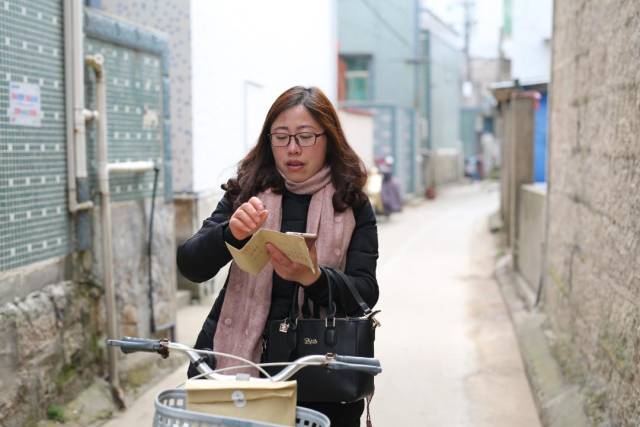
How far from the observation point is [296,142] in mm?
2951

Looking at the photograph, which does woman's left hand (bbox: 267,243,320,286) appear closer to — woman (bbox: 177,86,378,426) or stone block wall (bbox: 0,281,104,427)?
woman (bbox: 177,86,378,426)

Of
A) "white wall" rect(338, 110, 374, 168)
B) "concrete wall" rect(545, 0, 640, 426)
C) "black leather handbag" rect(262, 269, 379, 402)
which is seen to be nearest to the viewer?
"black leather handbag" rect(262, 269, 379, 402)

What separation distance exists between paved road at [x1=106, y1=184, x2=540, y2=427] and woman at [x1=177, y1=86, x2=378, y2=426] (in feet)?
9.01

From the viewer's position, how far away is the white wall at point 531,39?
1850 cm

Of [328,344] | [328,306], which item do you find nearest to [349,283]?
[328,306]

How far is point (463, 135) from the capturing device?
45469mm

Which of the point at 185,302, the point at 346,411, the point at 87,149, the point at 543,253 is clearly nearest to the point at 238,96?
the point at 185,302

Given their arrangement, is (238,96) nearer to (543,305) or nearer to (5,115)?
(543,305)

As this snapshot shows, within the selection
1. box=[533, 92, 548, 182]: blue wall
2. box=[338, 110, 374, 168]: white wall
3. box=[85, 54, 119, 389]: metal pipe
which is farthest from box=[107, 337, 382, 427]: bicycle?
box=[338, 110, 374, 168]: white wall

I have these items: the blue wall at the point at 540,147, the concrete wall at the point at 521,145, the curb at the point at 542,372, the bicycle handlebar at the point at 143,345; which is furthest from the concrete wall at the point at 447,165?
the bicycle handlebar at the point at 143,345

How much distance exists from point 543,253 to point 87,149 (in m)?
3.96

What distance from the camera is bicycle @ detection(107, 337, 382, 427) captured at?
2139 millimetres

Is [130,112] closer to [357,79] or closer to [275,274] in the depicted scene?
[275,274]

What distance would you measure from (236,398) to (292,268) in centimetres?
53
